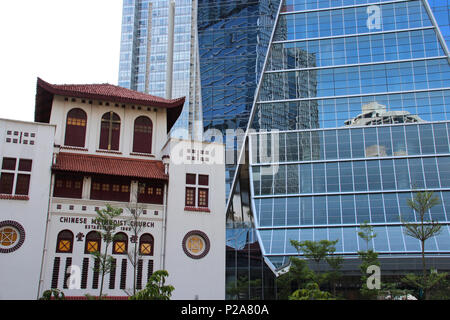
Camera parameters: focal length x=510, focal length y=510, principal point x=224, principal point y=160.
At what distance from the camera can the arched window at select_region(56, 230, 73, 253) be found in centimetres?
3534

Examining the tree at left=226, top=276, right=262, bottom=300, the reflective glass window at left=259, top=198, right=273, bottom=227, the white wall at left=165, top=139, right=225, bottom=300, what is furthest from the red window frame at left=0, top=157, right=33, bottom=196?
the reflective glass window at left=259, top=198, right=273, bottom=227

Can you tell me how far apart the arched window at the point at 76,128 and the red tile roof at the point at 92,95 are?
1429 mm

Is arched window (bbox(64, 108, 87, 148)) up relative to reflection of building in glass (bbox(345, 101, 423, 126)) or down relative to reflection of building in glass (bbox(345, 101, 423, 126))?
down

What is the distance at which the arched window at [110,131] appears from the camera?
40.5 m

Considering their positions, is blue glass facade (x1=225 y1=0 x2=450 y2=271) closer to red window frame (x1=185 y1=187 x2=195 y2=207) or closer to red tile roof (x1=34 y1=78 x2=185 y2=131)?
red window frame (x1=185 y1=187 x2=195 y2=207)

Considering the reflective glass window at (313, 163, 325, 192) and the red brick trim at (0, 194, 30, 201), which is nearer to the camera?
the red brick trim at (0, 194, 30, 201)

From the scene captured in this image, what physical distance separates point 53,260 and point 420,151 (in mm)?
52251

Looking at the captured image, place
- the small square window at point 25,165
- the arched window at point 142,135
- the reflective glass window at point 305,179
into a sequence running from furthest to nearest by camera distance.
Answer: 1. the reflective glass window at point 305,179
2. the arched window at point 142,135
3. the small square window at point 25,165

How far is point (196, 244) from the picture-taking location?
126ft

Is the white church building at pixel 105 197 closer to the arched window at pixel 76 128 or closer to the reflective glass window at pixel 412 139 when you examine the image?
the arched window at pixel 76 128

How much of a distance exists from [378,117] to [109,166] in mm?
46582

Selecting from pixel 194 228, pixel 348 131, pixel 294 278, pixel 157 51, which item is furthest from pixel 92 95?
pixel 157 51

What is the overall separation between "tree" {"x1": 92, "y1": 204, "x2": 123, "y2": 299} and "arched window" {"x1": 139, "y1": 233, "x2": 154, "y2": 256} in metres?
2.10

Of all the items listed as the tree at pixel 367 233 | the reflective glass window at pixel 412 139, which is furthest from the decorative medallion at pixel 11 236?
the reflective glass window at pixel 412 139
